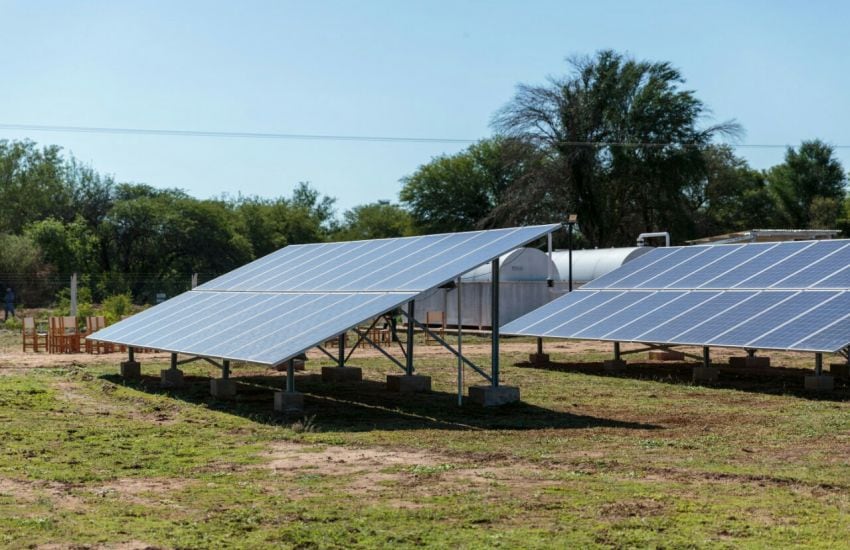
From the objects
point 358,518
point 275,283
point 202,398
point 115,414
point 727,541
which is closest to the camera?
point 727,541

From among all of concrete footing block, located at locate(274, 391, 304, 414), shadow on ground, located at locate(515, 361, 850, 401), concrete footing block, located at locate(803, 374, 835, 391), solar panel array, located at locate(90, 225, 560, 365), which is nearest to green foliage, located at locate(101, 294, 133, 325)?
solar panel array, located at locate(90, 225, 560, 365)

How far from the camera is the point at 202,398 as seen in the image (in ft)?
58.6

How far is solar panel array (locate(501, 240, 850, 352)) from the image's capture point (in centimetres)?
1841

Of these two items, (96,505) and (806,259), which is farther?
(806,259)

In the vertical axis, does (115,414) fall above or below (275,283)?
below

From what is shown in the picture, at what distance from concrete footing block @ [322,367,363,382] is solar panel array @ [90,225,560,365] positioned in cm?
193

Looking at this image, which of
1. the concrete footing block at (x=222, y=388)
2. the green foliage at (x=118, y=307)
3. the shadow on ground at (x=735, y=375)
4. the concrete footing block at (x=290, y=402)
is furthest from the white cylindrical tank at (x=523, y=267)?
the concrete footing block at (x=290, y=402)

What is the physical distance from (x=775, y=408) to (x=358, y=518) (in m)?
9.60

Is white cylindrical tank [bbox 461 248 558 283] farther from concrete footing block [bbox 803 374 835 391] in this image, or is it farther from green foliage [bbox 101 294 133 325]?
concrete footing block [bbox 803 374 835 391]

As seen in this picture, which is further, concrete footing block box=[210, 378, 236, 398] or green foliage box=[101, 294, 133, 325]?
green foliage box=[101, 294, 133, 325]

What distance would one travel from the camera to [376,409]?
53.9 ft

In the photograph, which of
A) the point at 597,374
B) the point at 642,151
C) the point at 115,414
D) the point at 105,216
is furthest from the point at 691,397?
the point at 105,216

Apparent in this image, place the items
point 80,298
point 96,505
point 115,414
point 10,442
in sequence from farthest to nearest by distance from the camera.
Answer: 1. point 80,298
2. point 115,414
3. point 10,442
4. point 96,505

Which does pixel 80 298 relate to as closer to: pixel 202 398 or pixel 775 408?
pixel 202 398
